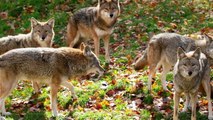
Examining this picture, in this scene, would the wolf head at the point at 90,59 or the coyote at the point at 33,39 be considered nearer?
the wolf head at the point at 90,59

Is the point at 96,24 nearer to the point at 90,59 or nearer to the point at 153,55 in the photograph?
the point at 153,55

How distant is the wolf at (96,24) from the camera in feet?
39.6

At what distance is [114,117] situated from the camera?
27.5ft

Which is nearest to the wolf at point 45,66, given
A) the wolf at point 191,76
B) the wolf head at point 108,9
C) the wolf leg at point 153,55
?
the wolf leg at point 153,55

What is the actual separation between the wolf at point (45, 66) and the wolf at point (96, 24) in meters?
3.17

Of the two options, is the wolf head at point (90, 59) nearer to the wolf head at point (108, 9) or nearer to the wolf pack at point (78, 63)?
the wolf pack at point (78, 63)

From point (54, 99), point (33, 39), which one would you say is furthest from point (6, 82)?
point (33, 39)

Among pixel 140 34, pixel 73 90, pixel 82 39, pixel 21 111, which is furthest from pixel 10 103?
pixel 140 34

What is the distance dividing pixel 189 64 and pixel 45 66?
3181mm

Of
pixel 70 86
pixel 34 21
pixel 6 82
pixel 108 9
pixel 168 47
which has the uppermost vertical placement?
pixel 108 9

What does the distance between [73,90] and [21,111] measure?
1311 millimetres

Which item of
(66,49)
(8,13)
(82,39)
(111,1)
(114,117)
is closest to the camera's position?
(114,117)

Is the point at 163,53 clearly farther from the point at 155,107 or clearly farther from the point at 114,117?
the point at 114,117

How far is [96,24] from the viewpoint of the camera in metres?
12.4
